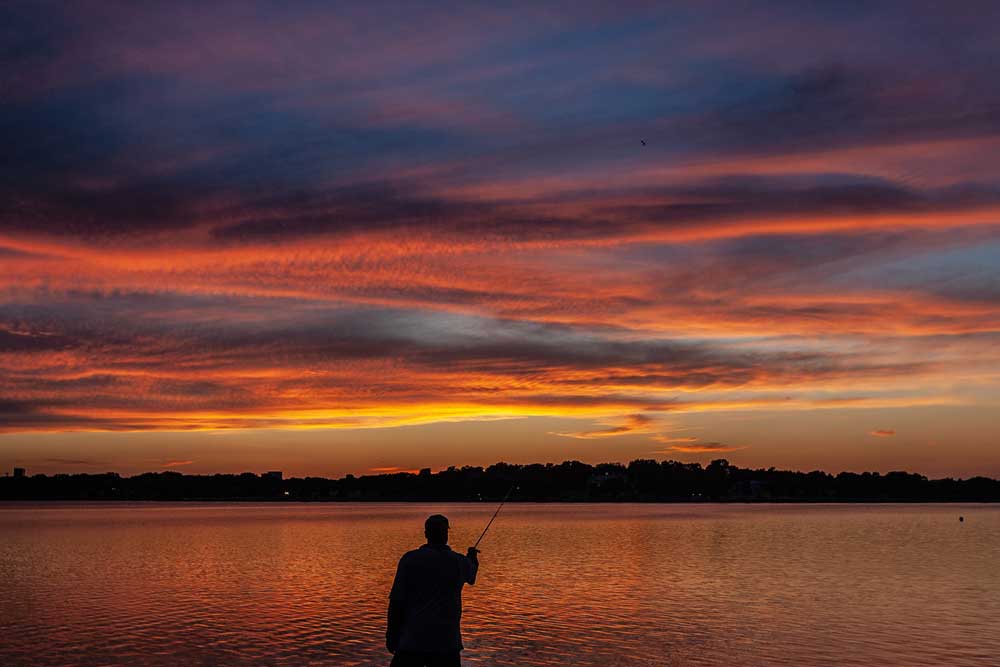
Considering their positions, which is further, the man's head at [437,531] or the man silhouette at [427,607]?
the man's head at [437,531]

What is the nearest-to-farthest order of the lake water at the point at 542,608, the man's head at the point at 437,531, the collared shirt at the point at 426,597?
the collared shirt at the point at 426,597, the man's head at the point at 437,531, the lake water at the point at 542,608

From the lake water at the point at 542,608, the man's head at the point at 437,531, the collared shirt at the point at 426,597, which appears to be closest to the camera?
the collared shirt at the point at 426,597

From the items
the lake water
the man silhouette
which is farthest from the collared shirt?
the lake water

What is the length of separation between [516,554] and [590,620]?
3436 centimetres

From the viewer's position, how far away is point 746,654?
995 inches

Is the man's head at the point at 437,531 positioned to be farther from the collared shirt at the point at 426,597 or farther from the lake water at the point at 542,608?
the lake water at the point at 542,608

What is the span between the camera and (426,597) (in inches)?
417

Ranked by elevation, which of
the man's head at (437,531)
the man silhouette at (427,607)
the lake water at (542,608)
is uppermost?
the man's head at (437,531)

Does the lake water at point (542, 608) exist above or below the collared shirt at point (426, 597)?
below

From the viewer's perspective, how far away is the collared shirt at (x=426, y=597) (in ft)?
34.6

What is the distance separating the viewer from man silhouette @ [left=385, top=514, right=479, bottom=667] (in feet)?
34.7

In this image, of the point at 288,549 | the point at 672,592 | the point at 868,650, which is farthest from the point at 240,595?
the point at 288,549

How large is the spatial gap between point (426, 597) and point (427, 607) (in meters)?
0.11

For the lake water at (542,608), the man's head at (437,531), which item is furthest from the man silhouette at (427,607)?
the lake water at (542,608)
